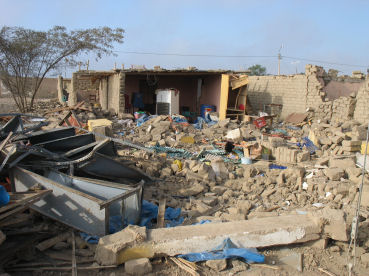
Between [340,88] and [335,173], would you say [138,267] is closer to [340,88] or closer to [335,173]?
[335,173]

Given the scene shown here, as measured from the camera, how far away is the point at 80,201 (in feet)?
12.6

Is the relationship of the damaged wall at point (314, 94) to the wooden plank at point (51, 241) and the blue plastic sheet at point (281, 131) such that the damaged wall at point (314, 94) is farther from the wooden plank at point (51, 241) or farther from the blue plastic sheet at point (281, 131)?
the wooden plank at point (51, 241)

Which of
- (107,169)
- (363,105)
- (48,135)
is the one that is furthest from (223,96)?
(107,169)

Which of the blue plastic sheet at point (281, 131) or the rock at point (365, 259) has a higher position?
the blue plastic sheet at point (281, 131)

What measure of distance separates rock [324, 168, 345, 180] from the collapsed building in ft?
0.07

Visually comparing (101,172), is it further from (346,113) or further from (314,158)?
(346,113)

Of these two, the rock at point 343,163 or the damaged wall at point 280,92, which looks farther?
the damaged wall at point 280,92

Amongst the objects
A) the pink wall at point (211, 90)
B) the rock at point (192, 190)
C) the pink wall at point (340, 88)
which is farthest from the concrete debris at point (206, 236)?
the pink wall at point (340, 88)

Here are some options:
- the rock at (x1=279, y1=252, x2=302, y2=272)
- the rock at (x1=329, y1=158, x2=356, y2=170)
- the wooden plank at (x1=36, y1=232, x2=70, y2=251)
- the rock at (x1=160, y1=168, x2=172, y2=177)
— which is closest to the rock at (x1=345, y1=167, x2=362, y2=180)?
the rock at (x1=329, y1=158, x2=356, y2=170)

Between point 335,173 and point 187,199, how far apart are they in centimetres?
320

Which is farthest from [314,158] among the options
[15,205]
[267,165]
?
[15,205]

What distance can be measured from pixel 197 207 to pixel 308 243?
2.00 metres

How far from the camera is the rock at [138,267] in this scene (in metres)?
3.11

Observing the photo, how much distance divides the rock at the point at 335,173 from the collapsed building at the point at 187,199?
21mm
